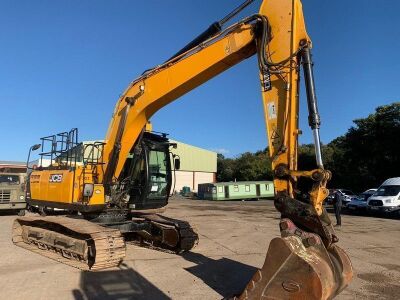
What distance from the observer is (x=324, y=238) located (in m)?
5.86

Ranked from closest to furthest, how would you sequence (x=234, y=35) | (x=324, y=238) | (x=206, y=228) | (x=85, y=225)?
(x=324, y=238)
(x=234, y=35)
(x=85, y=225)
(x=206, y=228)

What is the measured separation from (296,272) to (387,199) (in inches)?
935

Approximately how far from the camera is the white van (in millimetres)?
26328

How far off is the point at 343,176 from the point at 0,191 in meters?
34.4

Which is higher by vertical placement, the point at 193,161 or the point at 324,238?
the point at 193,161

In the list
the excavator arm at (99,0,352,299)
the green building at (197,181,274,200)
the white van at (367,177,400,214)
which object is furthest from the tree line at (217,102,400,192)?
the excavator arm at (99,0,352,299)

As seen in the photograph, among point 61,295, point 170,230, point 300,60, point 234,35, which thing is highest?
point 234,35

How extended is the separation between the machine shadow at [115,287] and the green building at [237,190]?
3866 cm

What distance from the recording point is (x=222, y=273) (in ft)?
29.4

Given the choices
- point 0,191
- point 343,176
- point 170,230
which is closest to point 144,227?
point 170,230

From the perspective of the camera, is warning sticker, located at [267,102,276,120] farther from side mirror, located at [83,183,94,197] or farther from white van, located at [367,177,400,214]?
white van, located at [367,177,400,214]

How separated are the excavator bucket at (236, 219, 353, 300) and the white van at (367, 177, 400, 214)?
892 inches

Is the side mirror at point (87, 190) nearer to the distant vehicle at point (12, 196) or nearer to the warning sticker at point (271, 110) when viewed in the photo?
the warning sticker at point (271, 110)

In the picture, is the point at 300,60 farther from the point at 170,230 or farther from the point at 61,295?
the point at 170,230
